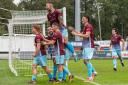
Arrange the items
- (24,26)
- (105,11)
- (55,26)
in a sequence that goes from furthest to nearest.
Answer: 1. (105,11)
2. (24,26)
3. (55,26)

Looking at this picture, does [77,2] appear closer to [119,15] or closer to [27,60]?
[27,60]

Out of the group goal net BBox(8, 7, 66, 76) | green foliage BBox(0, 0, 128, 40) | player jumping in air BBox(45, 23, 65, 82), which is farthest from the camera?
green foliage BBox(0, 0, 128, 40)

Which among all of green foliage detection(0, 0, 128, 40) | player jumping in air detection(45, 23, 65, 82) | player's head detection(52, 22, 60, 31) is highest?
green foliage detection(0, 0, 128, 40)

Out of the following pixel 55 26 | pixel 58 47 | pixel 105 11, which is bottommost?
pixel 58 47

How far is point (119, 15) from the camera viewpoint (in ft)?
325

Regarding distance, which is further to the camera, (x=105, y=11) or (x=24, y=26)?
(x=105, y=11)

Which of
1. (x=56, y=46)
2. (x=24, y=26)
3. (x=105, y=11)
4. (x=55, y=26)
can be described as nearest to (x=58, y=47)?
(x=56, y=46)

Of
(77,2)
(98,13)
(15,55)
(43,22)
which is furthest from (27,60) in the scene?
(98,13)

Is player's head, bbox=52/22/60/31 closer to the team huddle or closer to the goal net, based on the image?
the team huddle

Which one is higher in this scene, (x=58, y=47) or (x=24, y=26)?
(x=24, y=26)

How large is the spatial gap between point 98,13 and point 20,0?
17.3 m

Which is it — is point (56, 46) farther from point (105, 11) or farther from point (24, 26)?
point (105, 11)

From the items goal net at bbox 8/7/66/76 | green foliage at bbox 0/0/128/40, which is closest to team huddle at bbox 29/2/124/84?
goal net at bbox 8/7/66/76

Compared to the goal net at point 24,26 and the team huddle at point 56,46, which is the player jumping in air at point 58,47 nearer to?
the team huddle at point 56,46
